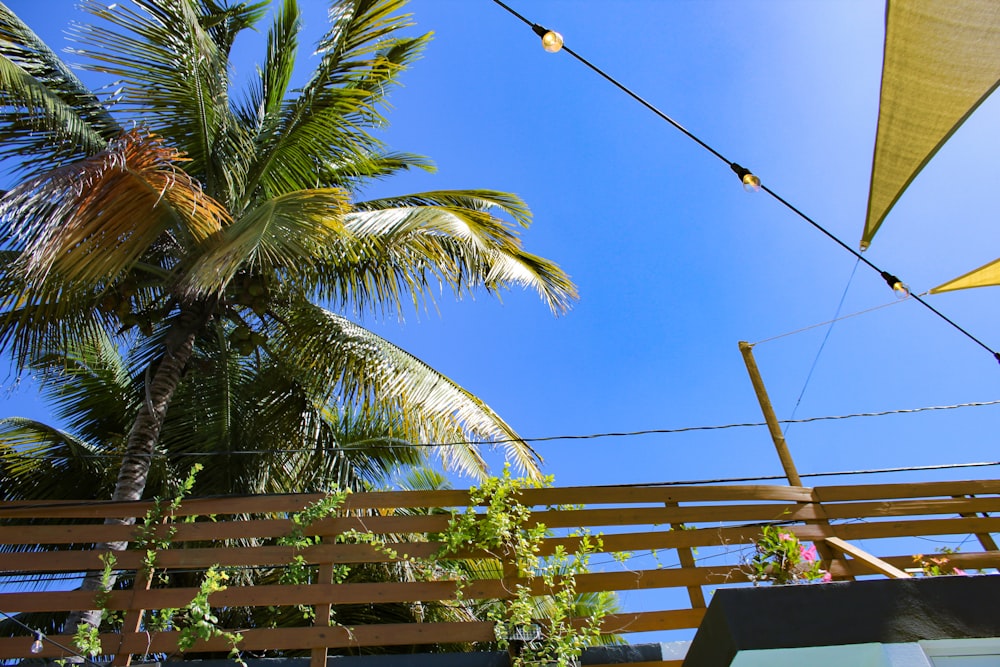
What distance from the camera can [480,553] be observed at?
3.95 metres

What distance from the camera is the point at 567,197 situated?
12.6 metres

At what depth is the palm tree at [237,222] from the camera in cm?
500

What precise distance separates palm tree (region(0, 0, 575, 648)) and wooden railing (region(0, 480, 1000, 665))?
125cm

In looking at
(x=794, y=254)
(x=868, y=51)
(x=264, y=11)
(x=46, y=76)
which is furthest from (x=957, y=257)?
(x=46, y=76)

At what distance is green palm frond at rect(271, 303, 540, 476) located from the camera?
6.09m

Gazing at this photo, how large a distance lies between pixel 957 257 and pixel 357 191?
6.50 meters

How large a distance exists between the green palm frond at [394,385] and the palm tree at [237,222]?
2cm

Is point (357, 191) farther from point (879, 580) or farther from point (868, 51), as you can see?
point (879, 580)

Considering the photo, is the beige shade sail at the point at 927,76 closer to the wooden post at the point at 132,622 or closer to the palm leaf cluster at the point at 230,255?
the palm leaf cluster at the point at 230,255

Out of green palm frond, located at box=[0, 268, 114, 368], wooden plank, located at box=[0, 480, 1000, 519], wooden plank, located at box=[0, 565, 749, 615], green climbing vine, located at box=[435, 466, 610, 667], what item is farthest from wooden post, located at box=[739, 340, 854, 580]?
green palm frond, located at box=[0, 268, 114, 368]

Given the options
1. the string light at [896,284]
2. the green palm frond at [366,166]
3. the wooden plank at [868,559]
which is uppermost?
the green palm frond at [366,166]

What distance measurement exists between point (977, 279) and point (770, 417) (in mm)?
2182

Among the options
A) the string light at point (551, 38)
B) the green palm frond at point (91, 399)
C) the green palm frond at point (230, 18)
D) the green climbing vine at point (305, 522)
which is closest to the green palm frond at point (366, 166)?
the green palm frond at point (230, 18)

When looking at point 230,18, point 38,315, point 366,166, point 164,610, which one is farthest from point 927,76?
point 38,315
